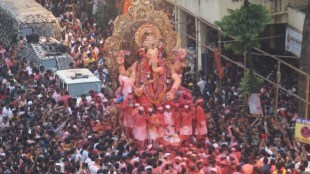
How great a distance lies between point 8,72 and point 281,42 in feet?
26.0

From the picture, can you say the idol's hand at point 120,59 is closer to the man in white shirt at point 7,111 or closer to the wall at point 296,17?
the man in white shirt at point 7,111

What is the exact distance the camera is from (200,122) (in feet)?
69.8

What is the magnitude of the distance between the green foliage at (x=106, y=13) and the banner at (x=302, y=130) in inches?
592

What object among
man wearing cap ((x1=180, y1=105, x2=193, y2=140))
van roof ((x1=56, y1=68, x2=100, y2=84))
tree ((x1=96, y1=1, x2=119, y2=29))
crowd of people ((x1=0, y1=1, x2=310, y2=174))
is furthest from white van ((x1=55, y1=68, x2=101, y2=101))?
tree ((x1=96, y1=1, x2=119, y2=29))

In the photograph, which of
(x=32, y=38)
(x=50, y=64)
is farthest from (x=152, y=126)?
(x=32, y=38)

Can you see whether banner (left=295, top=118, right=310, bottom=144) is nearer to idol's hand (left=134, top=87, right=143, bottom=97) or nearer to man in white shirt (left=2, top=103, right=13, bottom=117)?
idol's hand (left=134, top=87, right=143, bottom=97)

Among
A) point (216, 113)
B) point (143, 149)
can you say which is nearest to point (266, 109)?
point (216, 113)

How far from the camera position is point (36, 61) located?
89.0ft

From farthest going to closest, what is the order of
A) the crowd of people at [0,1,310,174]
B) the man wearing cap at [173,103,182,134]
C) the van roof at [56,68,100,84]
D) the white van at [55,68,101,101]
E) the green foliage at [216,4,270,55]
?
the van roof at [56,68,100,84] → the white van at [55,68,101,101] → the green foliage at [216,4,270,55] → the man wearing cap at [173,103,182,134] → the crowd of people at [0,1,310,174]

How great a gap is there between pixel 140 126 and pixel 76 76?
356cm

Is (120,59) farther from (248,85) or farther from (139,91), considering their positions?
(248,85)

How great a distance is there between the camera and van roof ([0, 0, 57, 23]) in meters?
29.9

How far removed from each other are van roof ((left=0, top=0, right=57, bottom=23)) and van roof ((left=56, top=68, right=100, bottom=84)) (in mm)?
5187

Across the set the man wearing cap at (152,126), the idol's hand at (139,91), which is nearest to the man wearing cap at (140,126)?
the man wearing cap at (152,126)
